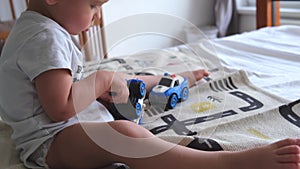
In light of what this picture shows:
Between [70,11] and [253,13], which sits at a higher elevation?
[70,11]

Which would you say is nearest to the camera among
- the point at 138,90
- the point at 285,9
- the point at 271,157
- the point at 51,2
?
the point at 271,157

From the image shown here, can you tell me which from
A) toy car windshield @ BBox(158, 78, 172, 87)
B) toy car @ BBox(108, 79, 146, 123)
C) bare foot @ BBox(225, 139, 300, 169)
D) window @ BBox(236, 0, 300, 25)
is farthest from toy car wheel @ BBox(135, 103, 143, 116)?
window @ BBox(236, 0, 300, 25)

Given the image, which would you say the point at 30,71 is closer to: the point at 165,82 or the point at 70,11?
the point at 70,11

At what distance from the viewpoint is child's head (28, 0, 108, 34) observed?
2.18 feet

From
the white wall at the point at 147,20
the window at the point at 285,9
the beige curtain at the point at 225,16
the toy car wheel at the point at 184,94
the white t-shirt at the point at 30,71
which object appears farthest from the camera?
the beige curtain at the point at 225,16

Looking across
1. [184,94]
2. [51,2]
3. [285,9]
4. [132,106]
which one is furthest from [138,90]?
[285,9]

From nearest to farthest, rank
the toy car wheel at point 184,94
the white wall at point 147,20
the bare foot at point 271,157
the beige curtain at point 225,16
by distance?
the bare foot at point 271,157 → the white wall at point 147,20 → the toy car wheel at point 184,94 → the beige curtain at point 225,16

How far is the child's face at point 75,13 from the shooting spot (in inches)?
26.2

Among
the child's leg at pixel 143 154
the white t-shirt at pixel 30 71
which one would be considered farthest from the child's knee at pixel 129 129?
the white t-shirt at pixel 30 71

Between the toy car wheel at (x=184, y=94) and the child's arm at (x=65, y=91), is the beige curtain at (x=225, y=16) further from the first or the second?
the child's arm at (x=65, y=91)

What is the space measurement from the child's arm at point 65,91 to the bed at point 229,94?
126 mm

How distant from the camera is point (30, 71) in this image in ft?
2.03

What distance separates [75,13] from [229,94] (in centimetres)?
42

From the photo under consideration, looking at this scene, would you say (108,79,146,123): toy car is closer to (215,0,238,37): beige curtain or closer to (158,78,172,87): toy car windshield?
(158,78,172,87): toy car windshield
